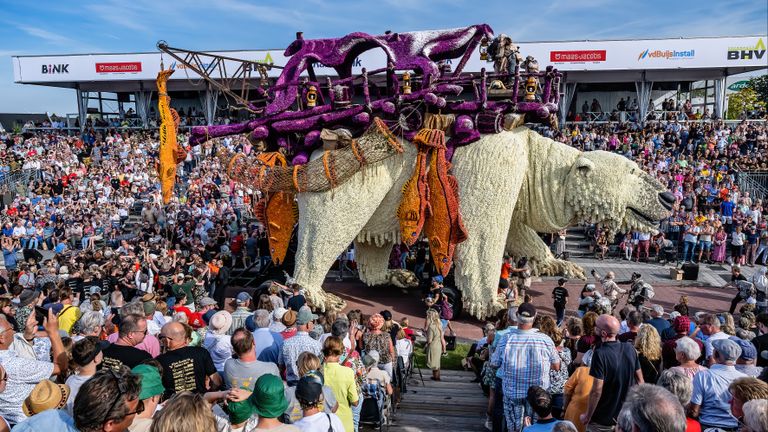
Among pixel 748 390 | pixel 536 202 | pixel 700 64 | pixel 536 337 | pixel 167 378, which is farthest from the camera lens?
pixel 700 64

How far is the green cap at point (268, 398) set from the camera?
307cm

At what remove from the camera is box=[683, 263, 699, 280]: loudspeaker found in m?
12.6

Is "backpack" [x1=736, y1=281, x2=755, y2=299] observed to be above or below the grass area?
above

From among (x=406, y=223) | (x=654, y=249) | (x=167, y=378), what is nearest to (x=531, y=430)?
(x=167, y=378)

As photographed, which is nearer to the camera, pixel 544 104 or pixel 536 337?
pixel 536 337

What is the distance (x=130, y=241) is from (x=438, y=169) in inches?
358

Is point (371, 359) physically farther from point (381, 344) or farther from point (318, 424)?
point (318, 424)

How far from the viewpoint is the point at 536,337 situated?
4.62m

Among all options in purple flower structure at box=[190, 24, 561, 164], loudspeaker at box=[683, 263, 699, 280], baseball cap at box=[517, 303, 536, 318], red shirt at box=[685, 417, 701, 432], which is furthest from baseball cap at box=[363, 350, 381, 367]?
loudspeaker at box=[683, 263, 699, 280]

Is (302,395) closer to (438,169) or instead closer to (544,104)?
(438,169)

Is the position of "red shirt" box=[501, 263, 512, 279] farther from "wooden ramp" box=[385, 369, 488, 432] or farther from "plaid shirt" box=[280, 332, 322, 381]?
"plaid shirt" box=[280, 332, 322, 381]

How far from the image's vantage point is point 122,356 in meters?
4.05

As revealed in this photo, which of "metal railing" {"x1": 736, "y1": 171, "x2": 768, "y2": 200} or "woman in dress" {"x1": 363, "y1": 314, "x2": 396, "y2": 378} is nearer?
"woman in dress" {"x1": 363, "y1": 314, "x2": 396, "y2": 378}

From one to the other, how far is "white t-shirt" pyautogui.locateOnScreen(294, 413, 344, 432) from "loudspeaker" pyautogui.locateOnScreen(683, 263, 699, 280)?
11.5 m
